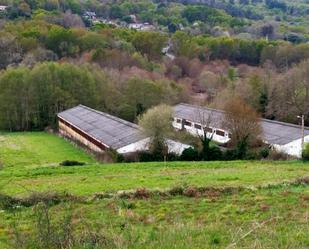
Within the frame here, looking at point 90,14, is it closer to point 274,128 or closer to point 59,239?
point 274,128

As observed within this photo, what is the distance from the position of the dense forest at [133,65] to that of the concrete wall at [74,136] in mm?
5016

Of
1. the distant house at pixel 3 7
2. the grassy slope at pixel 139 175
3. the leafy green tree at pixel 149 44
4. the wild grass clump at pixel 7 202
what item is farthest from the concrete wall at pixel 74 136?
the distant house at pixel 3 7

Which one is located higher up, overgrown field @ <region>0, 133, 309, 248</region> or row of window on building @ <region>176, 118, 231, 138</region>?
overgrown field @ <region>0, 133, 309, 248</region>

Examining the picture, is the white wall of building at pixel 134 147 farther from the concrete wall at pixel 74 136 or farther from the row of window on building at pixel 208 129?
the row of window on building at pixel 208 129

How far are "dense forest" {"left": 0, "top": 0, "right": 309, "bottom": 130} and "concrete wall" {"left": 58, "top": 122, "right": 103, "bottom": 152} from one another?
197 inches

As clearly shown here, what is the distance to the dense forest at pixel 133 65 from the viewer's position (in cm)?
5712

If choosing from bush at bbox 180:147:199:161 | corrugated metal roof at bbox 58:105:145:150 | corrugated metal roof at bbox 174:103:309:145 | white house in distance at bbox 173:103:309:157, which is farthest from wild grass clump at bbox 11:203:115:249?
A: corrugated metal roof at bbox 174:103:309:145

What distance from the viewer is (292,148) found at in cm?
3956

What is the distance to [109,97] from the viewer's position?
196 feet

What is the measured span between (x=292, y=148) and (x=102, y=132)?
15975 mm

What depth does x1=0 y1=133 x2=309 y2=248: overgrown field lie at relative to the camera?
8.17 meters

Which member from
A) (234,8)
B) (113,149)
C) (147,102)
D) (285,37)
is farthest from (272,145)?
(234,8)

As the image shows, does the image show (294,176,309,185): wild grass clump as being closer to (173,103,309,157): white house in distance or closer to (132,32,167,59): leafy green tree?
(173,103,309,157): white house in distance

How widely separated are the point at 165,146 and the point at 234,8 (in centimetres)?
16291
